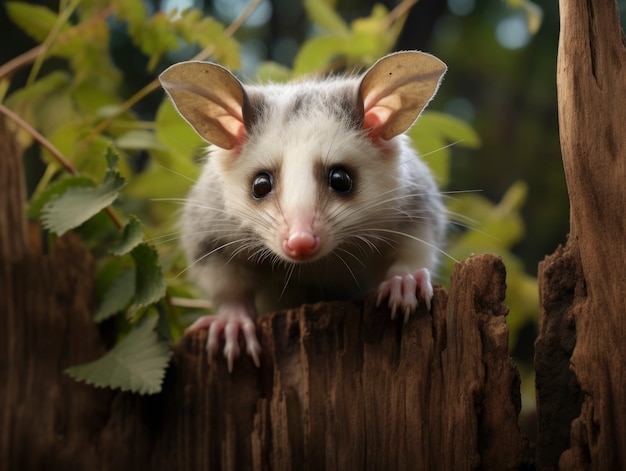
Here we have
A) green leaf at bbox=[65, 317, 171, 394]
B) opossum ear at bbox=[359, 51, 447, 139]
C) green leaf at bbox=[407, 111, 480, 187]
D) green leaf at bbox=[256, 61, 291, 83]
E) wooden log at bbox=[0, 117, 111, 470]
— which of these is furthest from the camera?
green leaf at bbox=[256, 61, 291, 83]

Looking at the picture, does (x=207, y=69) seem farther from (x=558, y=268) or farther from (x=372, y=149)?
(x=558, y=268)

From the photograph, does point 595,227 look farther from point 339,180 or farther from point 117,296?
point 117,296

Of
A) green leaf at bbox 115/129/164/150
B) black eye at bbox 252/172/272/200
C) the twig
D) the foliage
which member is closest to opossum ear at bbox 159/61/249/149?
black eye at bbox 252/172/272/200

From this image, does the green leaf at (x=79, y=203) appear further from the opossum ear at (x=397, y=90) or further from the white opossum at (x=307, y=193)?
the opossum ear at (x=397, y=90)

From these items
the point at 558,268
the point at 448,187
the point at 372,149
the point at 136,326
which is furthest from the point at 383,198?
the point at 448,187

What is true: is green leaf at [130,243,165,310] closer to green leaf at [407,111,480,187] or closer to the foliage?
the foliage

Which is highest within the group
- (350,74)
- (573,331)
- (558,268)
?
(350,74)
